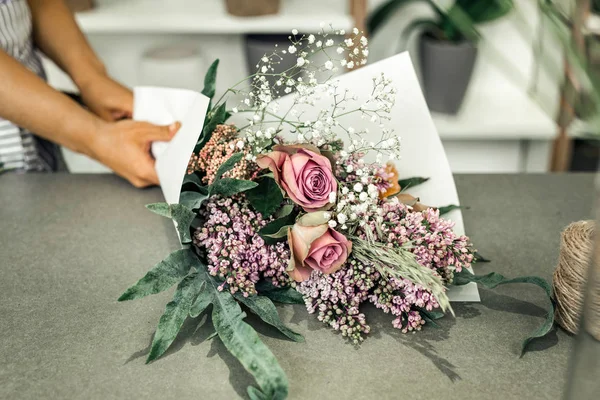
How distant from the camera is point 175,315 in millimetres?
692

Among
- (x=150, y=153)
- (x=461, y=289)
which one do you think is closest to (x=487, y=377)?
(x=461, y=289)

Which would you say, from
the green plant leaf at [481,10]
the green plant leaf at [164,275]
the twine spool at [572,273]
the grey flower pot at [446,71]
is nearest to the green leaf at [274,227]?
the green plant leaf at [164,275]

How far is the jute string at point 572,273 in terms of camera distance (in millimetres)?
652

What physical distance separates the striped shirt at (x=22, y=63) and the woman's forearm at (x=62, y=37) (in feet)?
0.10

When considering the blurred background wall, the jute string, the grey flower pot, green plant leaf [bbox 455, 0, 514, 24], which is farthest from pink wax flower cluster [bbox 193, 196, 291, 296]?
green plant leaf [bbox 455, 0, 514, 24]

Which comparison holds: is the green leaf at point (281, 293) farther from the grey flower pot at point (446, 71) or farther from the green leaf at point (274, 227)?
the grey flower pot at point (446, 71)

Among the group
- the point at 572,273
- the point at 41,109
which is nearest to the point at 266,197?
the point at 572,273

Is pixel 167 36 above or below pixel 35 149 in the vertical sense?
above

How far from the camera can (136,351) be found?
2.26ft

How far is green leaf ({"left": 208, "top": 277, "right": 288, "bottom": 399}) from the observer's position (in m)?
0.59

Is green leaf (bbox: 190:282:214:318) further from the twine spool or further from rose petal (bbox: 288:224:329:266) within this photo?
the twine spool

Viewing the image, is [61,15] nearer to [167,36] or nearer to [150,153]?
[150,153]

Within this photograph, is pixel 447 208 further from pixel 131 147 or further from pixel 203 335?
pixel 131 147

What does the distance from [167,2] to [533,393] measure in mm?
2001
